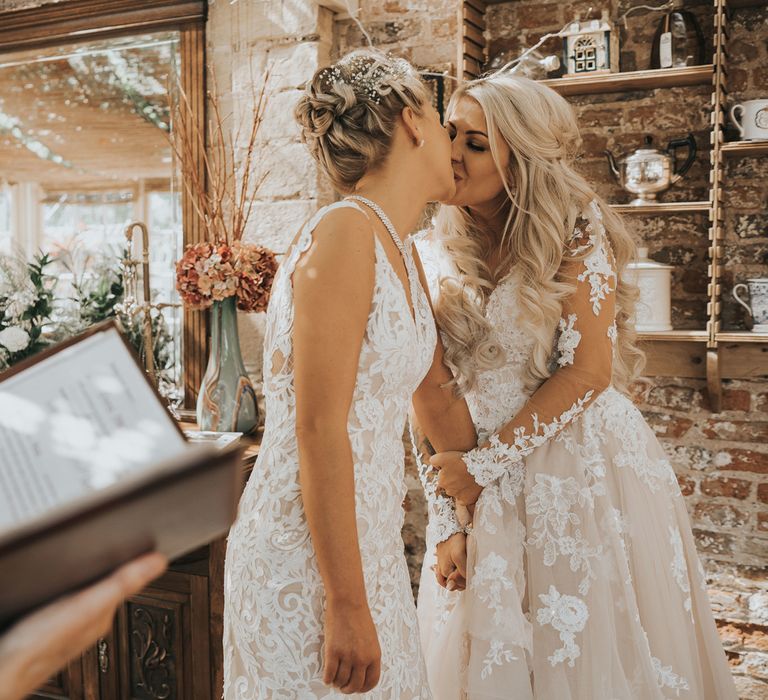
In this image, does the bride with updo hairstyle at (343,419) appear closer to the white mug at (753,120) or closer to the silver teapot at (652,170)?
the silver teapot at (652,170)

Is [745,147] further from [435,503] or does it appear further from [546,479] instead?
[435,503]

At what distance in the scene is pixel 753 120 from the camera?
2.48 m

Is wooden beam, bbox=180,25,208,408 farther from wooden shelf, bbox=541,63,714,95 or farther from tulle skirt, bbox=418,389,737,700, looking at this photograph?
tulle skirt, bbox=418,389,737,700

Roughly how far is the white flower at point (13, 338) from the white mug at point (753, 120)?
2.55m

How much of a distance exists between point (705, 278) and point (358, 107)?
180 cm

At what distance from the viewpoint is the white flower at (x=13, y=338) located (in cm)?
264

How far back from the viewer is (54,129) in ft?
10.8

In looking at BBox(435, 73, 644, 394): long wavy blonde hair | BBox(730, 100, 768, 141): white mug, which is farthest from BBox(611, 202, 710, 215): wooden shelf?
BBox(435, 73, 644, 394): long wavy blonde hair

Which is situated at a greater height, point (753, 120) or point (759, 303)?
point (753, 120)

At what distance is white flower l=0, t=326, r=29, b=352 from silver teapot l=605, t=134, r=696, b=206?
2.18 meters

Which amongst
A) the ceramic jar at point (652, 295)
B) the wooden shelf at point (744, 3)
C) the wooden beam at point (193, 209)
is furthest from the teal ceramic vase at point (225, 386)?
the wooden shelf at point (744, 3)

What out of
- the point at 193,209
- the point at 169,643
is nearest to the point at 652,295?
the point at 193,209

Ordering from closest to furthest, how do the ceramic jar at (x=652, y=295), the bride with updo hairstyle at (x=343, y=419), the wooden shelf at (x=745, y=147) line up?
the bride with updo hairstyle at (x=343, y=419), the wooden shelf at (x=745, y=147), the ceramic jar at (x=652, y=295)

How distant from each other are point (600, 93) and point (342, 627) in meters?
2.28
